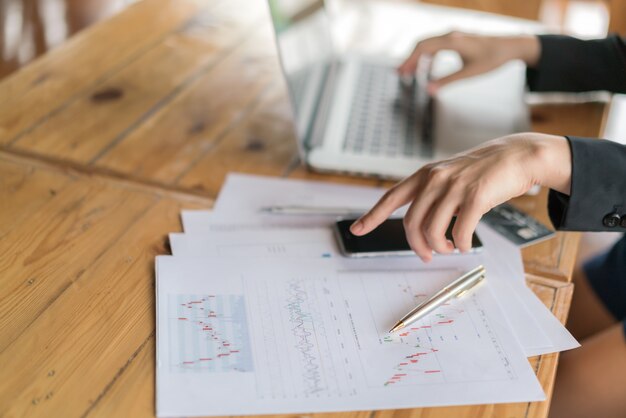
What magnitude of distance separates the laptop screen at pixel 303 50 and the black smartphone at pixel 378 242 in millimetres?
198

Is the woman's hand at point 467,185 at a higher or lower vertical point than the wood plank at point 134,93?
higher

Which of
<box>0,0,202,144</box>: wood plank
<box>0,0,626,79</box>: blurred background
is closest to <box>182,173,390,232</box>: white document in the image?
<box>0,0,202,144</box>: wood plank

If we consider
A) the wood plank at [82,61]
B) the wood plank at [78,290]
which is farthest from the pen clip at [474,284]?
the wood plank at [82,61]

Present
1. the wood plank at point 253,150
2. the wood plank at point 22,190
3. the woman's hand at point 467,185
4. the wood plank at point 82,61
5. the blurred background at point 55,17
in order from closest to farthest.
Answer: the woman's hand at point 467,185 → the wood plank at point 22,190 → the wood plank at point 253,150 → the wood plank at point 82,61 → the blurred background at point 55,17

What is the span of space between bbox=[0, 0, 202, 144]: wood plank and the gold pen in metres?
0.64

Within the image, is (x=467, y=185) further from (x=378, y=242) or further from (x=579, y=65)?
(x=579, y=65)

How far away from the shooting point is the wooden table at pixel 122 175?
71 centimetres

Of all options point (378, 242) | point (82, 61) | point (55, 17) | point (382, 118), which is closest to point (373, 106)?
point (382, 118)

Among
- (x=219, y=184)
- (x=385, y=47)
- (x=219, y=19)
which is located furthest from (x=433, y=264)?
(x=219, y=19)

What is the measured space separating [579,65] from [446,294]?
585mm

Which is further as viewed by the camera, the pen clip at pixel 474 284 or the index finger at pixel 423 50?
the index finger at pixel 423 50

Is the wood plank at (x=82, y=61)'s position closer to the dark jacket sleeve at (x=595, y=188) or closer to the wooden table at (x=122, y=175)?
the wooden table at (x=122, y=175)

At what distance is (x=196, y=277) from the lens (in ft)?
2.68

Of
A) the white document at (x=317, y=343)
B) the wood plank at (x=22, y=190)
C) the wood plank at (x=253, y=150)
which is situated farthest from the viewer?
the wood plank at (x=253, y=150)
